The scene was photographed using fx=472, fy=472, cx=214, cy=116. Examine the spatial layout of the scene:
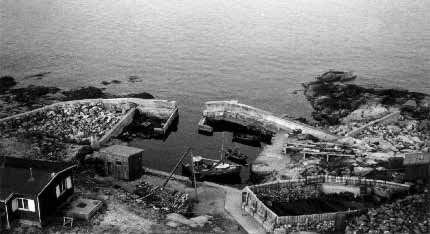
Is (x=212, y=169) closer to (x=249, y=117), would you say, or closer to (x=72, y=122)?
(x=249, y=117)

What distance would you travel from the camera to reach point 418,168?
115ft

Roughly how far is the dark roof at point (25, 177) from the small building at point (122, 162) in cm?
582

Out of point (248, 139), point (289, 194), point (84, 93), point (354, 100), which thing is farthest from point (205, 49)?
point (289, 194)

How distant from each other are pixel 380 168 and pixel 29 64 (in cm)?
5961

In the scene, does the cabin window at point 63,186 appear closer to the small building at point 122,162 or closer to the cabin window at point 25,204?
the cabin window at point 25,204

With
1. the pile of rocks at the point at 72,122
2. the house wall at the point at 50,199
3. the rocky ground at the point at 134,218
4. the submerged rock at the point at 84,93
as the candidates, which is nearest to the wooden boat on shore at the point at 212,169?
the rocky ground at the point at 134,218

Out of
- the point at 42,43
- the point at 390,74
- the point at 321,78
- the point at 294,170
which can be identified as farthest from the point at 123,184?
the point at 42,43

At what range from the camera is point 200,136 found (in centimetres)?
5322

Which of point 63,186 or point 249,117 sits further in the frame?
point 249,117

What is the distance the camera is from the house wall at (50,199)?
31.0m

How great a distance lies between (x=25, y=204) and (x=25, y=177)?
5.96 feet

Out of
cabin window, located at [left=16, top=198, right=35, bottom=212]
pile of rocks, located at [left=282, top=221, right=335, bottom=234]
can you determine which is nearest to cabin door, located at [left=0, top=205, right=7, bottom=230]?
cabin window, located at [left=16, top=198, right=35, bottom=212]

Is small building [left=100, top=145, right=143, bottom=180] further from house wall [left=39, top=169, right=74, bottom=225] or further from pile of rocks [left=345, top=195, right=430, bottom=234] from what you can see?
pile of rocks [left=345, top=195, right=430, bottom=234]

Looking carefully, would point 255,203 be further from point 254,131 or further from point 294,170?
point 254,131
